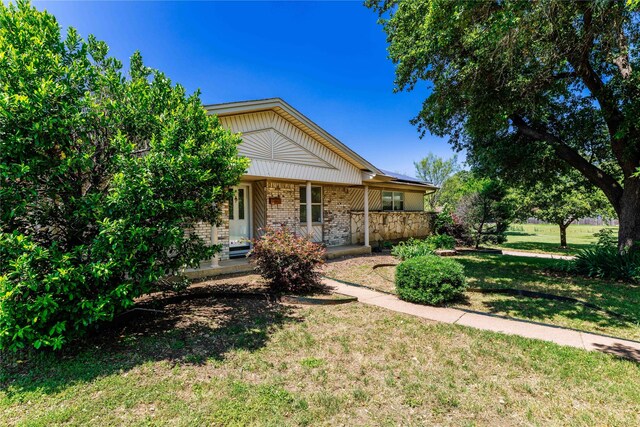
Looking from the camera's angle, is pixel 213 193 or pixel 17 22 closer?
pixel 17 22

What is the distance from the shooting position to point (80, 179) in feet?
14.1

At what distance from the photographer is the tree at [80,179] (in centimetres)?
348

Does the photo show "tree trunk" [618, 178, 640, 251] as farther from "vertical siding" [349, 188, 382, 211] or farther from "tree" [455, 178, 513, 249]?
"vertical siding" [349, 188, 382, 211]

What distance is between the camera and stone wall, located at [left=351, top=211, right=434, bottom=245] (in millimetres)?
14383

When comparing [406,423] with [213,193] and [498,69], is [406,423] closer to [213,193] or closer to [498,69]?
[213,193]

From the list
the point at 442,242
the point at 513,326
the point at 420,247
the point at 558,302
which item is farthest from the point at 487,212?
the point at 513,326

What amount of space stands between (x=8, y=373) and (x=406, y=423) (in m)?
4.49

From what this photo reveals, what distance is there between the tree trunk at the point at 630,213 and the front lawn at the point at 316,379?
25.4 feet

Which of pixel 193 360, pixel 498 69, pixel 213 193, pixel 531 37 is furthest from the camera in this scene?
pixel 498 69

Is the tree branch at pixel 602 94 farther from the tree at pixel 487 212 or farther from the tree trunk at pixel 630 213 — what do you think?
the tree at pixel 487 212

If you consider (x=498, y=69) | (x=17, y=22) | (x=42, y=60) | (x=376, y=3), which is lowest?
(x=42, y=60)

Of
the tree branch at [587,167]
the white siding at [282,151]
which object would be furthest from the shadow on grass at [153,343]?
the tree branch at [587,167]

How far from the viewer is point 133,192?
3.94 meters

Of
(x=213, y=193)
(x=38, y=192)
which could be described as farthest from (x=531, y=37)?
(x=38, y=192)
